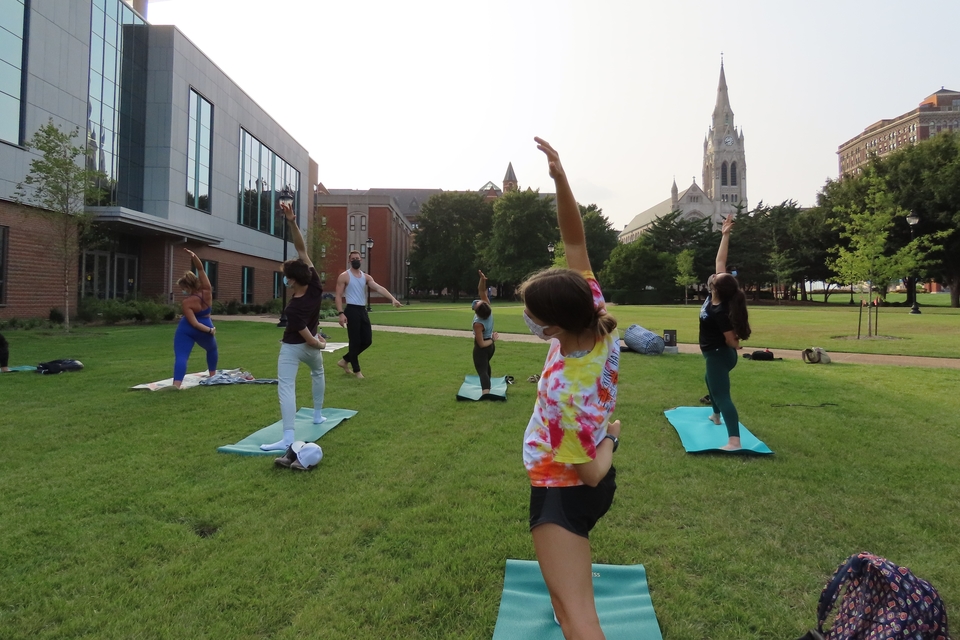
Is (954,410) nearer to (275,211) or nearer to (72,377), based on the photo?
(72,377)

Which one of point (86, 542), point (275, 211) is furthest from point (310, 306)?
point (275, 211)

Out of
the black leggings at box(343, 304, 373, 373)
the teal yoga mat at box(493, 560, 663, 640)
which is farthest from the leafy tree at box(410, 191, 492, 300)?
the teal yoga mat at box(493, 560, 663, 640)

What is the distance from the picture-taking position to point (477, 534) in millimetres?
3551

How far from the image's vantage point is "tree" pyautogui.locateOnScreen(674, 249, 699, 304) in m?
61.8

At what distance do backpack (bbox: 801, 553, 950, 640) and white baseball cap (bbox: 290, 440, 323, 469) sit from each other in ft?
12.5

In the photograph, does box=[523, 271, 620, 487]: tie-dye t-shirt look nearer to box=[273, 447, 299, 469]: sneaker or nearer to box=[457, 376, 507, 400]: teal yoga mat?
box=[273, 447, 299, 469]: sneaker

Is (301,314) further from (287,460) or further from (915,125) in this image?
(915,125)

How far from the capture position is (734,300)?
532 centimetres

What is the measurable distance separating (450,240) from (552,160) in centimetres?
7496

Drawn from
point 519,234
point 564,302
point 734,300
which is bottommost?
point 564,302

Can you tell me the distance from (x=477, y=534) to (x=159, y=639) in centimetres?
182

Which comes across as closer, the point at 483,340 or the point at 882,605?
the point at 882,605

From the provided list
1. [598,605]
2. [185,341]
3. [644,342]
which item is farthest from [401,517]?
[644,342]

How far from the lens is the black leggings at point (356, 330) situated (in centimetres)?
944
